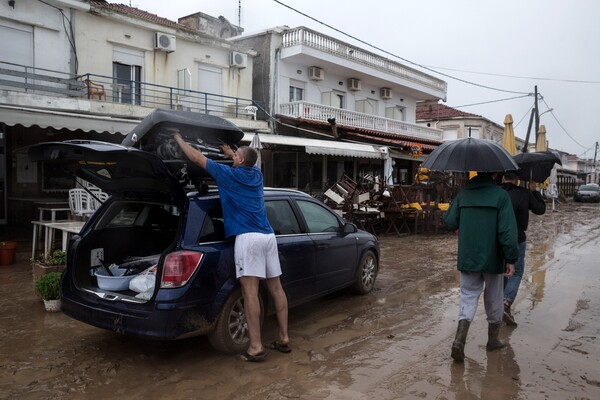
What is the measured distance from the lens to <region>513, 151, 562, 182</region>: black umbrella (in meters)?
5.38

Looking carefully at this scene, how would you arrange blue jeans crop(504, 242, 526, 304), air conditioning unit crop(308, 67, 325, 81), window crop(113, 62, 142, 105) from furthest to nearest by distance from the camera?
air conditioning unit crop(308, 67, 325, 81), window crop(113, 62, 142, 105), blue jeans crop(504, 242, 526, 304)

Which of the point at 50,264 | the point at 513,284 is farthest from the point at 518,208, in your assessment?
the point at 50,264

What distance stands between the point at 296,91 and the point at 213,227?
15933 mm

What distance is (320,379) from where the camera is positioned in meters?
3.71

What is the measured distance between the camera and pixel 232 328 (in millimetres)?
4137

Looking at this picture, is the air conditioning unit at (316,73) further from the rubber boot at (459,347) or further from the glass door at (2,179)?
the rubber boot at (459,347)

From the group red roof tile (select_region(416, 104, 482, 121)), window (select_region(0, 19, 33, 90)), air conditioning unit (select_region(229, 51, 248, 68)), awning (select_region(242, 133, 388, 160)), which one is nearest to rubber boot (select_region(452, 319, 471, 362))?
awning (select_region(242, 133, 388, 160))

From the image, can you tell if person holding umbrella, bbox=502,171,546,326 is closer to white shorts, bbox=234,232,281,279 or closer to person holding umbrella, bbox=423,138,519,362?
person holding umbrella, bbox=423,138,519,362

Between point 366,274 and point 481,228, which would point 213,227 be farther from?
point 366,274

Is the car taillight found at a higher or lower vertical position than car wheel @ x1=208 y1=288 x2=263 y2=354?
higher

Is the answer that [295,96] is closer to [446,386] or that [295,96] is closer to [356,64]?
[356,64]

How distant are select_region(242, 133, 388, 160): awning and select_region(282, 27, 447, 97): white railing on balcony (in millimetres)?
5112

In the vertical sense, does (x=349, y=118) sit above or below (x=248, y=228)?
above

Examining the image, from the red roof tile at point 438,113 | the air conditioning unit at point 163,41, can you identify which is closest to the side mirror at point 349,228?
the air conditioning unit at point 163,41
